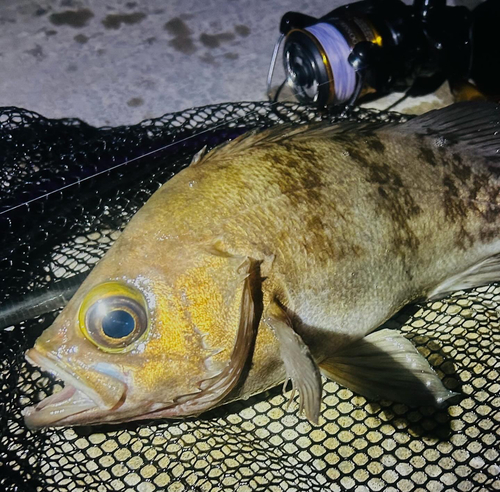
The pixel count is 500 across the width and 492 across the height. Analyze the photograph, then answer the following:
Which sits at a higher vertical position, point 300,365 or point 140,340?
point 140,340

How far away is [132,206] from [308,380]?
1.41m

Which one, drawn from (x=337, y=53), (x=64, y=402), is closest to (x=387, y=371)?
(x=64, y=402)

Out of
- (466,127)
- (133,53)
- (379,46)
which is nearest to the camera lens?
(466,127)

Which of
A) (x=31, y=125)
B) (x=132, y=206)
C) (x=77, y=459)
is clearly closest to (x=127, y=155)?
(x=132, y=206)

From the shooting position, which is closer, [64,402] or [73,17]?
[64,402]

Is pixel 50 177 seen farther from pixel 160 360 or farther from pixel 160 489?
pixel 160 489

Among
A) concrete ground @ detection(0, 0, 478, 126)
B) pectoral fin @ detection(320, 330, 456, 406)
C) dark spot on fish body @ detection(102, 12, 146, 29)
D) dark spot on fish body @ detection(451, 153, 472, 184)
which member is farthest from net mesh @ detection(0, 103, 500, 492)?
dark spot on fish body @ detection(102, 12, 146, 29)

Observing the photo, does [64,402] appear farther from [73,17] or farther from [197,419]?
[73,17]

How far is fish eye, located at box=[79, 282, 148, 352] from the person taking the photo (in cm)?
146

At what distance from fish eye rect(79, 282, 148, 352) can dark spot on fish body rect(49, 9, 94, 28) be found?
308 cm

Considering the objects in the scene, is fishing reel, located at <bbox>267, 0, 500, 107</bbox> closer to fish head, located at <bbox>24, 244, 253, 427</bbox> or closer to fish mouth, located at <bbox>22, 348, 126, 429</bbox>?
fish head, located at <bbox>24, 244, 253, 427</bbox>

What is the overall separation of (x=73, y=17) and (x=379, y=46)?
2518 millimetres

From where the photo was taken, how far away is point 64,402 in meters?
1.50

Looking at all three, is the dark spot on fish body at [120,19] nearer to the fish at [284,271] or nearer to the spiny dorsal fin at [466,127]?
the fish at [284,271]
